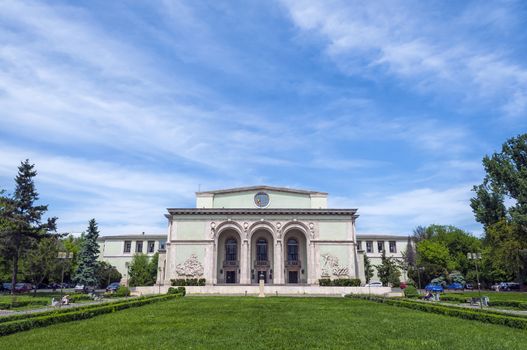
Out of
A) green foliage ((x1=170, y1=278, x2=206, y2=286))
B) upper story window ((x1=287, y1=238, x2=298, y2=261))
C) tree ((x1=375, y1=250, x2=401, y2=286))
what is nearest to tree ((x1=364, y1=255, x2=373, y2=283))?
tree ((x1=375, y1=250, x2=401, y2=286))

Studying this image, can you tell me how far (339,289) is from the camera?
3716cm

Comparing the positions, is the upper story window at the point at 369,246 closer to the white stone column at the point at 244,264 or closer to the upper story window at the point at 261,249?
the upper story window at the point at 261,249

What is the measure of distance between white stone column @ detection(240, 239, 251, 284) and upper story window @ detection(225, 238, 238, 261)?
8.06ft

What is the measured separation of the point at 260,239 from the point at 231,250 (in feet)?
13.1

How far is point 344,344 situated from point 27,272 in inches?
1627

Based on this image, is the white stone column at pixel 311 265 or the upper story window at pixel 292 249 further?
the upper story window at pixel 292 249

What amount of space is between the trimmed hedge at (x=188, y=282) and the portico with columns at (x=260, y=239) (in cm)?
77

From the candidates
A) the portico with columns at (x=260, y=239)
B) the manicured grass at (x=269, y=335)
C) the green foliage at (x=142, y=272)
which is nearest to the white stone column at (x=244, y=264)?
the portico with columns at (x=260, y=239)

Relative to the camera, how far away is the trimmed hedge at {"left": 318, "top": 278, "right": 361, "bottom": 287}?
4243cm

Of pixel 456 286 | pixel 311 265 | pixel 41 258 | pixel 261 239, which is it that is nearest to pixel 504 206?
pixel 456 286

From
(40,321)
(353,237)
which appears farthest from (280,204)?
(40,321)

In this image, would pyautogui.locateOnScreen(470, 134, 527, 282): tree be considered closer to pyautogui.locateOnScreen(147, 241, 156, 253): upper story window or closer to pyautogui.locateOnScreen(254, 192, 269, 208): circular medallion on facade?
pyautogui.locateOnScreen(254, 192, 269, 208): circular medallion on facade

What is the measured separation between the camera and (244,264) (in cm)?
4456

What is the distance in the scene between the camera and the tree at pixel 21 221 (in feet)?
110
